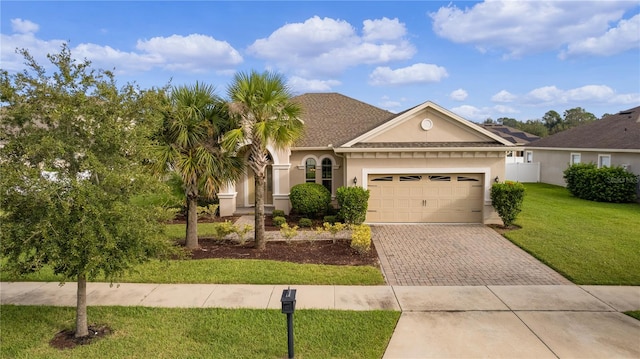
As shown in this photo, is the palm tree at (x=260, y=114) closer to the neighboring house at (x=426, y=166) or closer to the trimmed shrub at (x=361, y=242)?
the trimmed shrub at (x=361, y=242)

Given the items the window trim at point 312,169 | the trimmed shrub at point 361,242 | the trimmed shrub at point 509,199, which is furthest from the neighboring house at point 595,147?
the trimmed shrub at point 361,242

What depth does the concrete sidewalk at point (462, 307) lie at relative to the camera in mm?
5434

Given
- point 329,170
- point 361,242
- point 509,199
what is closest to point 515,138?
point 509,199

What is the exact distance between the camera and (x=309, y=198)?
15.0 metres

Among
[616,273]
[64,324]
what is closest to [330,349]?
[64,324]

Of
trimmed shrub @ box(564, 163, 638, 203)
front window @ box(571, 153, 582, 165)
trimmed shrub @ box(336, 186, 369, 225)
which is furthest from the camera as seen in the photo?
front window @ box(571, 153, 582, 165)

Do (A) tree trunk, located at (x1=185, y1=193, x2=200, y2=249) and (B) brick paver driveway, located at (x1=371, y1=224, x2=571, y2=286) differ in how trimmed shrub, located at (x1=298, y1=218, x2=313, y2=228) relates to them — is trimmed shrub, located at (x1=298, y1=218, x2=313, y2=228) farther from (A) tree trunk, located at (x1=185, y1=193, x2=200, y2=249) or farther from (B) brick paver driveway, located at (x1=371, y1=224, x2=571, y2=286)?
(A) tree trunk, located at (x1=185, y1=193, x2=200, y2=249)

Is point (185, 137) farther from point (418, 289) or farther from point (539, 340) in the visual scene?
point (539, 340)

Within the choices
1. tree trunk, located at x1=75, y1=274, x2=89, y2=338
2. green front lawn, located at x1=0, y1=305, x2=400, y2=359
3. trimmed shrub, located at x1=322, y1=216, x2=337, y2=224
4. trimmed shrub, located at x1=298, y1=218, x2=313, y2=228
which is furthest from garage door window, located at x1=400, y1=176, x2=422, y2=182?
tree trunk, located at x1=75, y1=274, x2=89, y2=338

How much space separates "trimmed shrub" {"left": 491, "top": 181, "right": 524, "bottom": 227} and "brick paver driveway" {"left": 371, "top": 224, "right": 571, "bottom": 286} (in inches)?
35.5

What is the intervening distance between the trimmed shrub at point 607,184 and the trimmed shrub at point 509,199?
384 inches

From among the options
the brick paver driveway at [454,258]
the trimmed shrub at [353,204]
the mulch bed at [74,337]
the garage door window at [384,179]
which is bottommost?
the mulch bed at [74,337]

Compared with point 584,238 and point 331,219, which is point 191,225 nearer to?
point 331,219

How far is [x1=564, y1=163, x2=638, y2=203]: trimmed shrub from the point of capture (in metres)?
19.4
